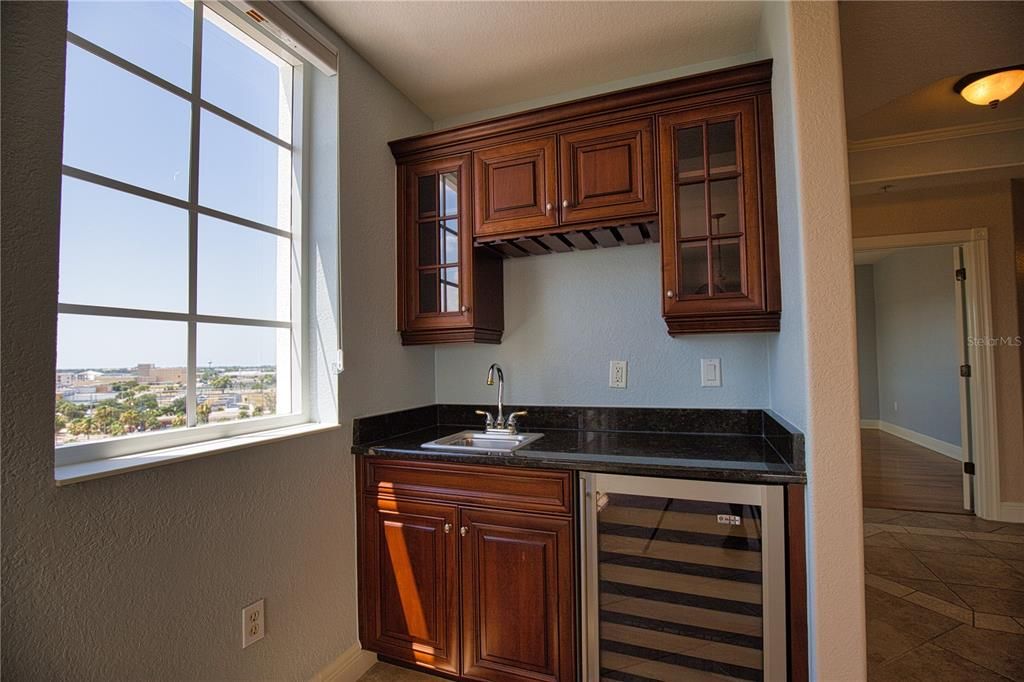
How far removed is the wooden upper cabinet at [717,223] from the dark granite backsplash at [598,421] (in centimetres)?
46

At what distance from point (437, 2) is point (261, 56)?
70 cm

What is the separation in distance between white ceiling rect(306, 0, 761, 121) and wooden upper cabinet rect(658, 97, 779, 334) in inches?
15.6

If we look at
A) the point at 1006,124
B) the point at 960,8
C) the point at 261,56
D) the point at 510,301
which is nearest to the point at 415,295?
the point at 510,301

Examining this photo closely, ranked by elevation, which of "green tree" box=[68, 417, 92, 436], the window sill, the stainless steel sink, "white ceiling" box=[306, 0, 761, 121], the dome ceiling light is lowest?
the stainless steel sink

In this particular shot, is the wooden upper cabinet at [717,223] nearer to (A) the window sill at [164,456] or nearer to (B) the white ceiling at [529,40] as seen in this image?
(B) the white ceiling at [529,40]

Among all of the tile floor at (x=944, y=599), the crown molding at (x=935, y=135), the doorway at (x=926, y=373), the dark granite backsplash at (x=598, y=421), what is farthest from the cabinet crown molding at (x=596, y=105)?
the doorway at (x=926, y=373)

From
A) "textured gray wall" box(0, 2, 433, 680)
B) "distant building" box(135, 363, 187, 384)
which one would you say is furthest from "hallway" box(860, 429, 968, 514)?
"distant building" box(135, 363, 187, 384)

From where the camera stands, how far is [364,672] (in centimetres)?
197

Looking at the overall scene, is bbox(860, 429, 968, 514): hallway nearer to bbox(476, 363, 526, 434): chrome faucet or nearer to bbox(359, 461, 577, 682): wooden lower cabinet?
bbox(476, 363, 526, 434): chrome faucet

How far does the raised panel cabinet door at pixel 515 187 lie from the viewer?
6.81ft

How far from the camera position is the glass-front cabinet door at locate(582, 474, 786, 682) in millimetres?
1485

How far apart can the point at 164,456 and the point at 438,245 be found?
4.45 feet

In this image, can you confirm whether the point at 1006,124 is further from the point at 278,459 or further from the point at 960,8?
the point at 278,459

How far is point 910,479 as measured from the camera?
4559 mm
